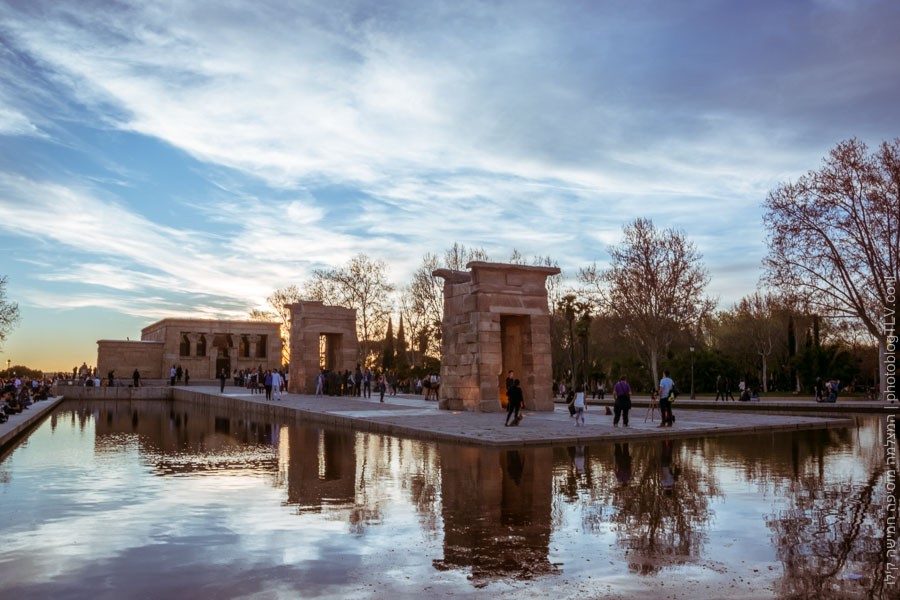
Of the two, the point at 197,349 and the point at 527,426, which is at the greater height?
the point at 197,349

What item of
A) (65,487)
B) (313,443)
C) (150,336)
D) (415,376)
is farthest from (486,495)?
(150,336)

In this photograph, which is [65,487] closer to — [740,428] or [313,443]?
[313,443]

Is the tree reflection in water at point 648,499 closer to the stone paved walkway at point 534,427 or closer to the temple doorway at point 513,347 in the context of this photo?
the stone paved walkway at point 534,427

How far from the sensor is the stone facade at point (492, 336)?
24797 millimetres

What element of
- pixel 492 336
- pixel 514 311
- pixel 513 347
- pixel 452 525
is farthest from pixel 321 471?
pixel 513 347

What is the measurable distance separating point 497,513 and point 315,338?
33.7 meters

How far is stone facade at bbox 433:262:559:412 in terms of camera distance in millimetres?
24797

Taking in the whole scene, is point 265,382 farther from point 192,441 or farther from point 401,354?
point 401,354

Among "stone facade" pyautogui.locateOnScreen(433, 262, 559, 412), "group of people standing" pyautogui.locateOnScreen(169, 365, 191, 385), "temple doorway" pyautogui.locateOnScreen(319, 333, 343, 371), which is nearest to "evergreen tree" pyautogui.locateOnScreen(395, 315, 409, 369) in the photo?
"group of people standing" pyautogui.locateOnScreen(169, 365, 191, 385)

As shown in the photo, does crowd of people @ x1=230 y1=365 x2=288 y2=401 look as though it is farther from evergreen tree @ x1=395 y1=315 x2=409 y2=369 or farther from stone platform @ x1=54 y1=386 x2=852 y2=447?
evergreen tree @ x1=395 y1=315 x2=409 y2=369

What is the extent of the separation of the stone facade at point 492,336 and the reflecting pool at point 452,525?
34.6 feet

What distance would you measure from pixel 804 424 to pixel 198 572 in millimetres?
20233

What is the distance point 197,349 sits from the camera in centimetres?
6469

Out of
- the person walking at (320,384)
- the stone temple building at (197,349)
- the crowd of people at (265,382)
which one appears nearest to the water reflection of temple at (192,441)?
the crowd of people at (265,382)
